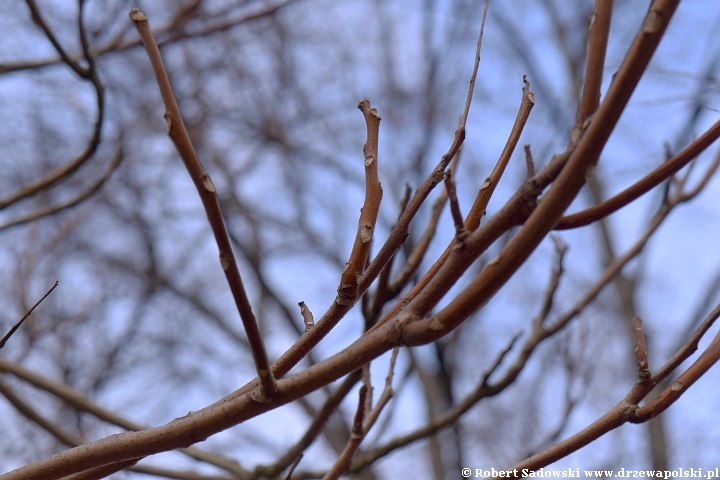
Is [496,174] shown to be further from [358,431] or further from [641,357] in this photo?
[358,431]

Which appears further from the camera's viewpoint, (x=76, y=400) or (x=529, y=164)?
(x=76, y=400)

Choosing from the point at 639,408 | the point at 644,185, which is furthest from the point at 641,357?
the point at 644,185

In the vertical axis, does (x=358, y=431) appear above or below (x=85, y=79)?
below

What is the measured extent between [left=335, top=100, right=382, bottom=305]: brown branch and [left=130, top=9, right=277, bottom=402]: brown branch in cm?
14

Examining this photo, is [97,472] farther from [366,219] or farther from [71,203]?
[71,203]

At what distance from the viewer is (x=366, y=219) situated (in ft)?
2.55

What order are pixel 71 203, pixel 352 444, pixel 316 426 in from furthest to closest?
Result: 1. pixel 71 203
2. pixel 316 426
3. pixel 352 444

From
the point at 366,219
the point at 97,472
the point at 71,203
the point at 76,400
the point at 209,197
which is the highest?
the point at 71,203

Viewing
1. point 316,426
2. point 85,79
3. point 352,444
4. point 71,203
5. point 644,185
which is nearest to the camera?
point 644,185

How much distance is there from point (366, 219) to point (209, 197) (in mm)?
243

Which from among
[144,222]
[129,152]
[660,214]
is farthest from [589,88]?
[144,222]

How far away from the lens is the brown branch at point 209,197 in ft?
1.85

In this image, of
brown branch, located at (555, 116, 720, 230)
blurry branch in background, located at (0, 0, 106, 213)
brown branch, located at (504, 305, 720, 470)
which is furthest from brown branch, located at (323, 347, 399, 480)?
blurry branch in background, located at (0, 0, 106, 213)

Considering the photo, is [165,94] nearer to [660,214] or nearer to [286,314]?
[660,214]
